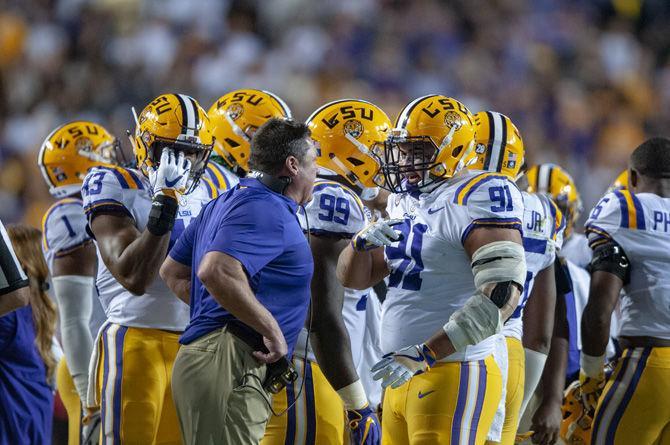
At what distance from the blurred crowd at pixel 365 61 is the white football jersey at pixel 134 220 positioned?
682 cm

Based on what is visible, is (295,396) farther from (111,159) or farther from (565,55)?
(565,55)

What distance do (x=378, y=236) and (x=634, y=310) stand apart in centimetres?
156

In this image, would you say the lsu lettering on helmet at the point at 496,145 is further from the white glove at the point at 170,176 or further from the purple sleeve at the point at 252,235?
the purple sleeve at the point at 252,235

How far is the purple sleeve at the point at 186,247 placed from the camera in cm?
360

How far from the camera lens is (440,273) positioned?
12.1 ft

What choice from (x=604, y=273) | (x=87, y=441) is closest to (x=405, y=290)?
(x=604, y=273)

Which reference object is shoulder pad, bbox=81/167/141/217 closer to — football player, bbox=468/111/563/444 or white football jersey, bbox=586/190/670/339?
football player, bbox=468/111/563/444

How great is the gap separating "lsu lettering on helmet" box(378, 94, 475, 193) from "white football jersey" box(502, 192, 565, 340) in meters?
0.61

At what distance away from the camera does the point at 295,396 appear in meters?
3.91

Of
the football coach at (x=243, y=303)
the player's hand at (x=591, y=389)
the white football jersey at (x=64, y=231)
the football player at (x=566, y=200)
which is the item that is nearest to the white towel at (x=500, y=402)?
the football coach at (x=243, y=303)

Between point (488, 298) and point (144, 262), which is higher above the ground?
point (144, 262)

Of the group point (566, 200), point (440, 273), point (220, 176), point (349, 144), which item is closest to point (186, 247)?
point (440, 273)

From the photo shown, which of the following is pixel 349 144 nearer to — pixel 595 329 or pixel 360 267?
pixel 360 267

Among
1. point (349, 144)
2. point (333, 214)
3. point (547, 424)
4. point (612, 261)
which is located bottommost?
point (547, 424)
